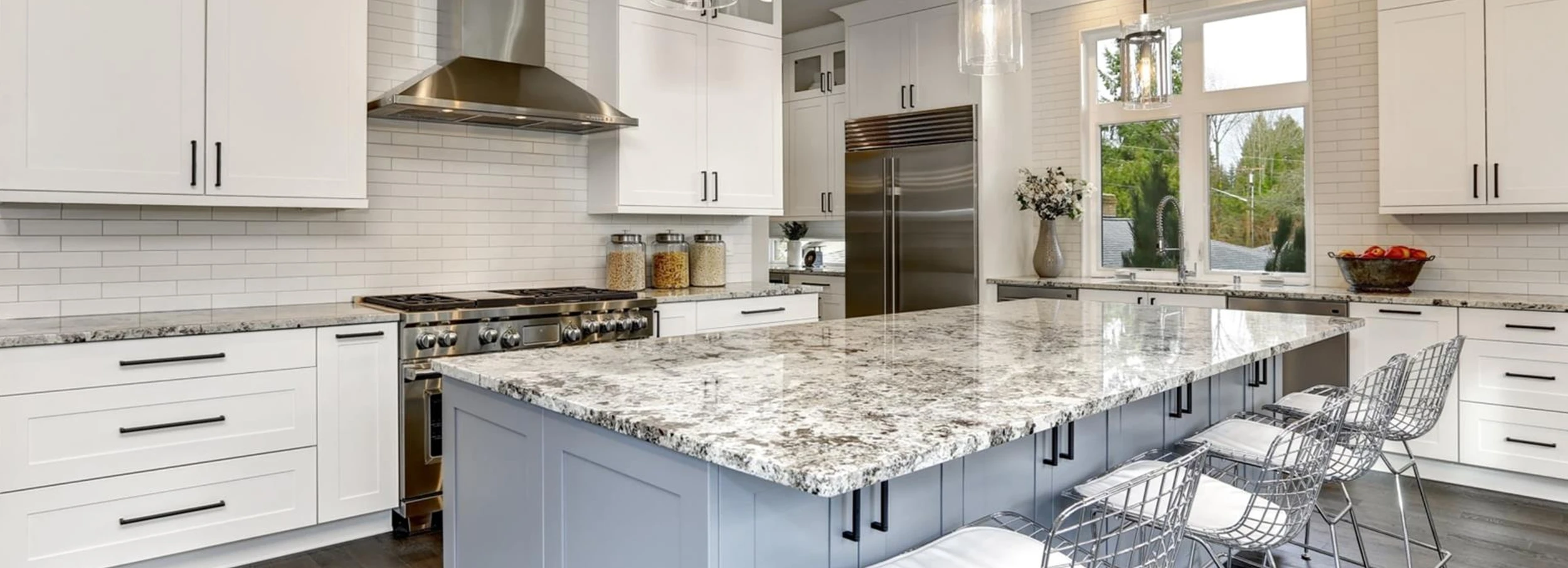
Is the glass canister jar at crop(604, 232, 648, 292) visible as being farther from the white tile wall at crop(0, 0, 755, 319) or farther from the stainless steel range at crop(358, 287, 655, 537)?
the stainless steel range at crop(358, 287, 655, 537)

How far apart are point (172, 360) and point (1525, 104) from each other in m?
5.50

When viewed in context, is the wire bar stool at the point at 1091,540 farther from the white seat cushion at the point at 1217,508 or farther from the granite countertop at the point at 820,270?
the granite countertop at the point at 820,270

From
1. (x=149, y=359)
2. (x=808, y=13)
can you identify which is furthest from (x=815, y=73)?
(x=149, y=359)


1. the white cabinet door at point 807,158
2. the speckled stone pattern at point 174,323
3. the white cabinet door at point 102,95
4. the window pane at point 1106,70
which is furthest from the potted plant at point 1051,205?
the white cabinet door at point 102,95

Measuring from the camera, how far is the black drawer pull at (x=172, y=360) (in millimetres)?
2736

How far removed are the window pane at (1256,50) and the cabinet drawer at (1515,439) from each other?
2013mm

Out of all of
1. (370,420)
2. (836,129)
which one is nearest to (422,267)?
(370,420)

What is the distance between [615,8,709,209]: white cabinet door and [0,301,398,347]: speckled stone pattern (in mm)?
1450

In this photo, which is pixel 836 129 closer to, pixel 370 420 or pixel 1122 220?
pixel 1122 220

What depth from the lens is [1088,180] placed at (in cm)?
572

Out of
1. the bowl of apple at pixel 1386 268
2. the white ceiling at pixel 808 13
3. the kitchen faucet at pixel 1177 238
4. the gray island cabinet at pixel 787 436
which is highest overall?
the white ceiling at pixel 808 13

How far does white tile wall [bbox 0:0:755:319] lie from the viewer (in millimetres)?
3119

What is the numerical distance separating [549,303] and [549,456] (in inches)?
76.4

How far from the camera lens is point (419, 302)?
3457mm
